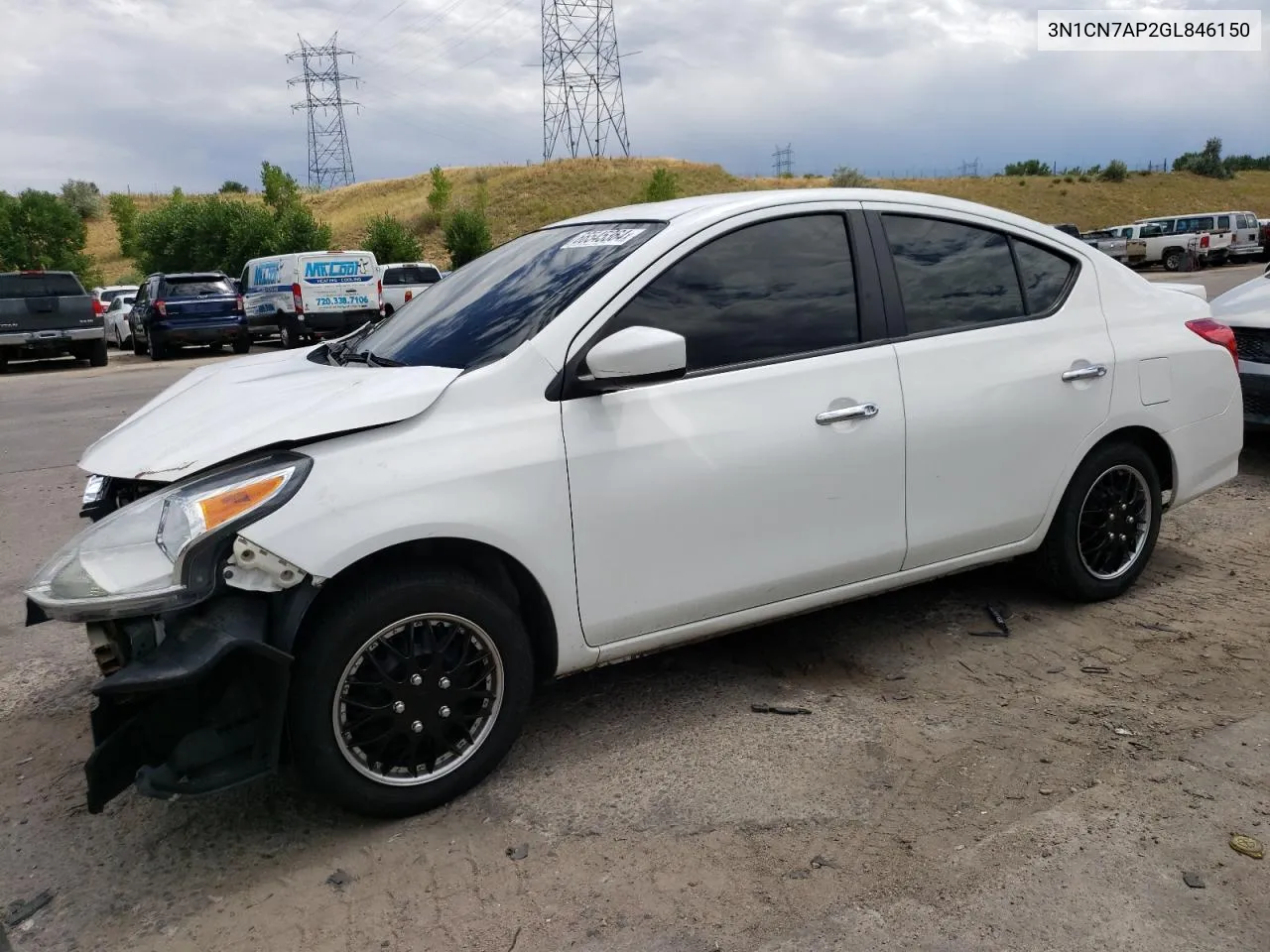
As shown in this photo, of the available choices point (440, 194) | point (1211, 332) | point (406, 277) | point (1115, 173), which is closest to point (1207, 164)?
point (1115, 173)

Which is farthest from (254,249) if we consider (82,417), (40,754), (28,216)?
(40,754)

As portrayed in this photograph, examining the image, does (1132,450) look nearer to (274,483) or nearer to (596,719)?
(596,719)

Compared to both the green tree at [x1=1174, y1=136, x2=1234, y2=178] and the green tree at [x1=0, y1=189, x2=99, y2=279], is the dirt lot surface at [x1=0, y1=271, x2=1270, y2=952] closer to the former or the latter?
the green tree at [x1=0, y1=189, x2=99, y2=279]

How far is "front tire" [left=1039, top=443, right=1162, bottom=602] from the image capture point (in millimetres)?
4246

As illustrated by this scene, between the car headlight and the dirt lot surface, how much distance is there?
805mm

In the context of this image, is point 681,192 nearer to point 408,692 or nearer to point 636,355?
point 636,355

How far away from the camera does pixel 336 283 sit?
68.3 feet

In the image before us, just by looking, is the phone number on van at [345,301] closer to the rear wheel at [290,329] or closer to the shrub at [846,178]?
the rear wheel at [290,329]

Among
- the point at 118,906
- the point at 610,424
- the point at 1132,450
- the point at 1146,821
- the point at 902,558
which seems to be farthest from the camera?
the point at 1132,450

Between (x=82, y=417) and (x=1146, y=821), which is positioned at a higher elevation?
(x=82, y=417)

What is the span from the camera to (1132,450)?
434 centimetres

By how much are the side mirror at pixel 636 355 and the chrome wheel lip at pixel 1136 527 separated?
219 centimetres

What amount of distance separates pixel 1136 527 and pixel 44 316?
19232mm

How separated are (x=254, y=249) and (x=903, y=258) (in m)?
49.8
